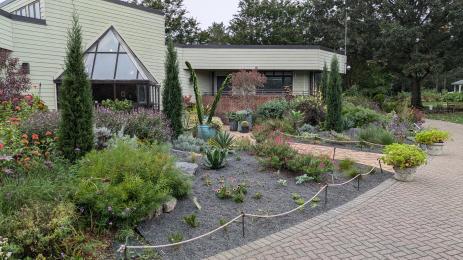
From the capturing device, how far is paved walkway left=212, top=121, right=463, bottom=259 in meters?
4.04

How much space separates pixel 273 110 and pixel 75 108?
1070cm

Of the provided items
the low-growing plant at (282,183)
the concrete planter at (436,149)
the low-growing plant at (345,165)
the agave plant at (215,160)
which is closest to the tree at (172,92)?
the agave plant at (215,160)

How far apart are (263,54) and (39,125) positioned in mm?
16870

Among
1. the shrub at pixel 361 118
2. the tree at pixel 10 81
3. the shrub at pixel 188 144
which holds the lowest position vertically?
the shrub at pixel 188 144

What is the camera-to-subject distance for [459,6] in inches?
963

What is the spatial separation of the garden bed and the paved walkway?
0.19 m

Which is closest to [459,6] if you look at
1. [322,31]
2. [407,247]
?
[322,31]

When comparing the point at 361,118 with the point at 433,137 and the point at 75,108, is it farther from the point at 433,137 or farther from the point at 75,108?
the point at 75,108

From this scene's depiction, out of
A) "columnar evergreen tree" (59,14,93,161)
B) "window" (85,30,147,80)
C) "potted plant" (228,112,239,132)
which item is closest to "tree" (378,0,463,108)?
"potted plant" (228,112,239,132)

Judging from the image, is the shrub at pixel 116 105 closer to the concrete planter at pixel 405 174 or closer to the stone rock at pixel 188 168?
the stone rock at pixel 188 168

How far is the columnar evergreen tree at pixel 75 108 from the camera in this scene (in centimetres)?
568

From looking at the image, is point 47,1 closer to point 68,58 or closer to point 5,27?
point 5,27

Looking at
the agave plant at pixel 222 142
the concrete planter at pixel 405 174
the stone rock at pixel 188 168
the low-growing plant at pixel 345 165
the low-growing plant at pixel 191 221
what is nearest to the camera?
the low-growing plant at pixel 191 221

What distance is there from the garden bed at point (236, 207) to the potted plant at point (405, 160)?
0.39 meters
